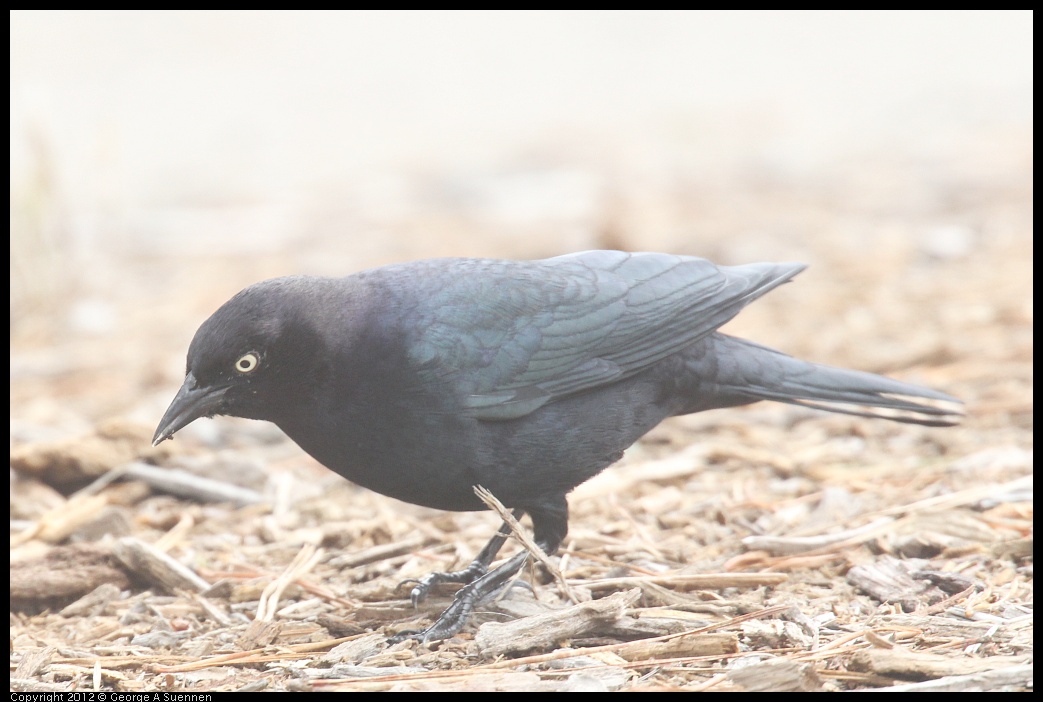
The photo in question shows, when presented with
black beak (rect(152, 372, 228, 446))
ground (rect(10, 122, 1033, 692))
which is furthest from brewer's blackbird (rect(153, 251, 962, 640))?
ground (rect(10, 122, 1033, 692))

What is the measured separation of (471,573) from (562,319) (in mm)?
1030

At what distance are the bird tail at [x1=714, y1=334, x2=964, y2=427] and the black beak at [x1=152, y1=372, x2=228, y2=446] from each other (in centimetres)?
197

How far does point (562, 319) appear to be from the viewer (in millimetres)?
4152

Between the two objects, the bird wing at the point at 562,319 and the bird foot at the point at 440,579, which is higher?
the bird wing at the point at 562,319

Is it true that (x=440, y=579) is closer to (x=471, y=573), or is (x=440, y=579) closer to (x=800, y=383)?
(x=471, y=573)

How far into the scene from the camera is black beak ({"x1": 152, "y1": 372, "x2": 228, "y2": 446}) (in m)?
3.66

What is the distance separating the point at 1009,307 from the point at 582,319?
143 inches

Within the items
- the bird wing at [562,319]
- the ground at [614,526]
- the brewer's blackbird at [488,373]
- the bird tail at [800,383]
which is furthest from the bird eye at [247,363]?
the bird tail at [800,383]

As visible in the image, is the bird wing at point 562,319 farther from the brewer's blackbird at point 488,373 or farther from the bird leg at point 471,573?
the bird leg at point 471,573

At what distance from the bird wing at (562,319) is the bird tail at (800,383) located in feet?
0.71

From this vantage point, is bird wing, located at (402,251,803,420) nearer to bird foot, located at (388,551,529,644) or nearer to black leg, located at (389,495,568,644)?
black leg, located at (389,495,568,644)

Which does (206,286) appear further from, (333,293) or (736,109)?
(736,109)

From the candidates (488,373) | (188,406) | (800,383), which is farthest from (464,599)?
(800,383)

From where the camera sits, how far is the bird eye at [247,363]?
3.69 m
